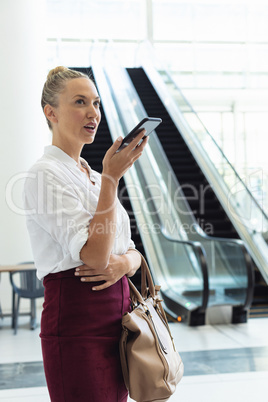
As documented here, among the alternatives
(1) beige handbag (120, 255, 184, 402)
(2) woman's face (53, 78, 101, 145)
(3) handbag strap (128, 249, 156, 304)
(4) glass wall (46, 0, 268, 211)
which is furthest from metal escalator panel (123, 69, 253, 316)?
(2) woman's face (53, 78, 101, 145)

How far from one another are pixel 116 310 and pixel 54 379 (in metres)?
0.30

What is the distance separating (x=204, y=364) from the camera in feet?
14.9

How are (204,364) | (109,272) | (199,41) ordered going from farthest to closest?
(199,41)
(204,364)
(109,272)

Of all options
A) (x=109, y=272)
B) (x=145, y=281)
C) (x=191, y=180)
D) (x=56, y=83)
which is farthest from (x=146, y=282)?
(x=191, y=180)

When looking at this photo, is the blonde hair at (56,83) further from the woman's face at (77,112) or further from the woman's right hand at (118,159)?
the woman's right hand at (118,159)

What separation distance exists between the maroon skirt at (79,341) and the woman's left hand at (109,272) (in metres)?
0.03

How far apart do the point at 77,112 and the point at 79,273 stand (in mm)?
570

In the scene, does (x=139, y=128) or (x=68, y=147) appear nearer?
(x=139, y=128)

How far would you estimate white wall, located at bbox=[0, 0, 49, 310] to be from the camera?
8281mm

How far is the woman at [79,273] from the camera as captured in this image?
1.48 meters

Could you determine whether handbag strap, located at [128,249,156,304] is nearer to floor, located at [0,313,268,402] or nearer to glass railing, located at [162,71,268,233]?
floor, located at [0,313,268,402]

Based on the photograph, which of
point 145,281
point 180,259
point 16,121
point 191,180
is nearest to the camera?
point 145,281

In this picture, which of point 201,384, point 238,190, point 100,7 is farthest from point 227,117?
point 201,384

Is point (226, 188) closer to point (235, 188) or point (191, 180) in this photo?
point (235, 188)
